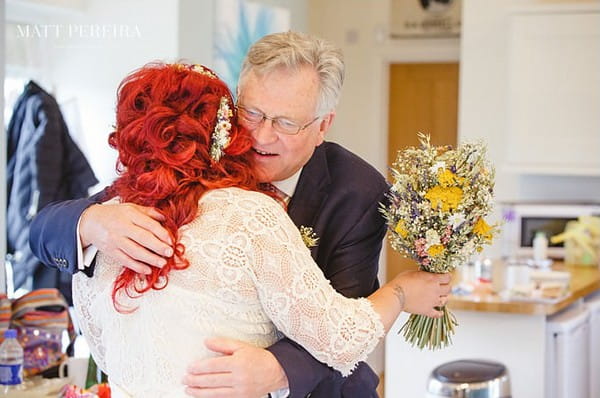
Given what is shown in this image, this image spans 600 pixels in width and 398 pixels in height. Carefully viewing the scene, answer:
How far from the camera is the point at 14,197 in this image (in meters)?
4.36

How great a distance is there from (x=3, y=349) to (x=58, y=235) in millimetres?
964

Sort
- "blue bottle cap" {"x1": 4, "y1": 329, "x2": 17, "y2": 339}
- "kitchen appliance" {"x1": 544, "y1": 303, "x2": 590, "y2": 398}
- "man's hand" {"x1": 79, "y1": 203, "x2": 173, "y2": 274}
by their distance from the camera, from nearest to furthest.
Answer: "man's hand" {"x1": 79, "y1": 203, "x2": 173, "y2": 274}, "blue bottle cap" {"x1": 4, "y1": 329, "x2": 17, "y2": 339}, "kitchen appliance" {"x1": 544, "y1": 303, "x2": 590, "y2": 398}

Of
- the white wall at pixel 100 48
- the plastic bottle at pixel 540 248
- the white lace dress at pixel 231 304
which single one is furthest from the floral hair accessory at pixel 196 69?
the plastic bottle at pixel 540 248

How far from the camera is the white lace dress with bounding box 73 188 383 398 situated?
157 centimetres

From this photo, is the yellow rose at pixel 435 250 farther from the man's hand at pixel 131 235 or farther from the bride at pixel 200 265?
the man's hand at pixel 131 235

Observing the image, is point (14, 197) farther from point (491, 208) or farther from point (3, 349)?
point (491, 208)

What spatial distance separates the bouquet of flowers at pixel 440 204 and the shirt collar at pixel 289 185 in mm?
184

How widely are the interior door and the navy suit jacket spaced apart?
19.9 feet

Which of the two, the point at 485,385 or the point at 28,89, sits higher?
the point at 28,89

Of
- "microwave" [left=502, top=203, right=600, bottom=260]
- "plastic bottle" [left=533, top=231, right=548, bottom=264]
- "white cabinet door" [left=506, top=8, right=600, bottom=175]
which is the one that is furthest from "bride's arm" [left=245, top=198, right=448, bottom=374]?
"white cabinet door" [left=506, top=8, right=600, bottom=175]

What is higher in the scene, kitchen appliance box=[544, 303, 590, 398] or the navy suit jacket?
the navy suit jacket

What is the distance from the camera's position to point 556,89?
596cm

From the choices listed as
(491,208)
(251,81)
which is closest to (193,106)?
(251,81)

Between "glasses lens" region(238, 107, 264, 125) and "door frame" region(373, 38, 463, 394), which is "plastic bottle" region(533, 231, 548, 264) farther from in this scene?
"glasses lens" region(238, 107, 264, 125)
